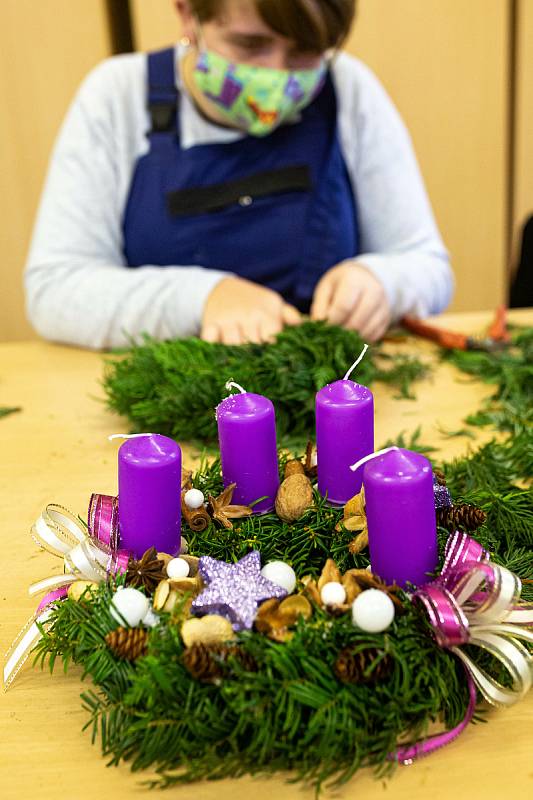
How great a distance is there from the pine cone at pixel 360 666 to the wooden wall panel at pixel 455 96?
1810 mm

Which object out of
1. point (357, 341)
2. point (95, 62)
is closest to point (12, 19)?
point (95, 62)

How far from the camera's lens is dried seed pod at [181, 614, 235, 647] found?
0.42 meters

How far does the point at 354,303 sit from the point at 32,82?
127 centimetres

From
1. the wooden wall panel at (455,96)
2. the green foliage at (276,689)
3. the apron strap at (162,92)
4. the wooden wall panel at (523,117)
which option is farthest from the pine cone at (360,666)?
the wooden wall panel at (455,96)

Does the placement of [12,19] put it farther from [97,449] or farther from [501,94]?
[97,449]

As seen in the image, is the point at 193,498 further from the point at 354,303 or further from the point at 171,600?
the point at 354,303

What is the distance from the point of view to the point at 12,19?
6.13 ft

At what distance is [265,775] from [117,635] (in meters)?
0.10

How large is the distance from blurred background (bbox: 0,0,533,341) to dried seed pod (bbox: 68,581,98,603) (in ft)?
5.14

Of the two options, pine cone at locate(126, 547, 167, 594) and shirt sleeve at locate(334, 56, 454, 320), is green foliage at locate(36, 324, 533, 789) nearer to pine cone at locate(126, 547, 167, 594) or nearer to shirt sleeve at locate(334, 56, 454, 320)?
pine cone at locate(126, 547, 167, 594)

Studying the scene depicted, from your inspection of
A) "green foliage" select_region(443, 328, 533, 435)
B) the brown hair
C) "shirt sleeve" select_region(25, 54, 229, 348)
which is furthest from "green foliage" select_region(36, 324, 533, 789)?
the brown hair

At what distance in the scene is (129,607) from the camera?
1.46 ft

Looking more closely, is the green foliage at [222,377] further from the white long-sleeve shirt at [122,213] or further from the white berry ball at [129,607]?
the white berry ball at [129,607]

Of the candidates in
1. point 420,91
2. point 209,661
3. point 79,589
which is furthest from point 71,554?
point 420,91
